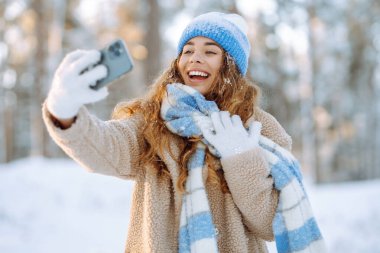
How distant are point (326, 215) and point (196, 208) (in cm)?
677

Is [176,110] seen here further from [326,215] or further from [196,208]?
[326,215]

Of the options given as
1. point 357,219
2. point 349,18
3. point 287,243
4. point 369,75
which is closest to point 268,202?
point 287,243

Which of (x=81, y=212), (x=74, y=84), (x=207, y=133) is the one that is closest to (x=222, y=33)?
(x=207, y=133)

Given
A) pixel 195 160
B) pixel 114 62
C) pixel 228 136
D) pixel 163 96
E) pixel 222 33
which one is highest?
pixel 222 33

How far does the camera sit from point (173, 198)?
2041 mm

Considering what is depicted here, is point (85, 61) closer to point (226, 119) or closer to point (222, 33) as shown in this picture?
point (226, 119)

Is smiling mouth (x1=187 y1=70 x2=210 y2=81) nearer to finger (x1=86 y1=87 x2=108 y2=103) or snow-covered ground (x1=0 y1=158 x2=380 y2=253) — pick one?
finger (x1=86 y1=87 x2=108 y2=103)

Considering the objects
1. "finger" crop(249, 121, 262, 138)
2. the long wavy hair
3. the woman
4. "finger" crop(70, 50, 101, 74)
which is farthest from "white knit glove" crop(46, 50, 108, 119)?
"finger" crop(249, 121, 262, 138)

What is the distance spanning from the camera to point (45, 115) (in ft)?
5.23

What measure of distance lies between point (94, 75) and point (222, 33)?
3.06ft

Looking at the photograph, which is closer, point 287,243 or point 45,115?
point 45,115

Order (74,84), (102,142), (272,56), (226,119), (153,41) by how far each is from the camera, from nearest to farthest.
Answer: (74,84), (102,142), (226,119), (153,41), (272,56)

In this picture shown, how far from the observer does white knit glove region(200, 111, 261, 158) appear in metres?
2.03

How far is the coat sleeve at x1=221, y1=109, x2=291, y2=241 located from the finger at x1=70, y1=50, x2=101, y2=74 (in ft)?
2.44
